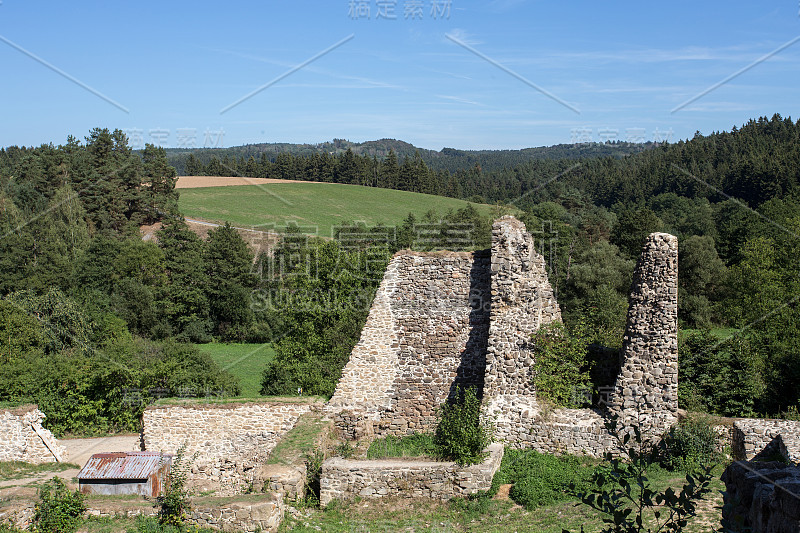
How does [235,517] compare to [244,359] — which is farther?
[244,359]

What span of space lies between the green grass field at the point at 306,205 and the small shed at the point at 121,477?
185ft

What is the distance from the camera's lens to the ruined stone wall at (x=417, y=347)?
15.8m

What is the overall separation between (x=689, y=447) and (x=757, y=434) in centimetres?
131

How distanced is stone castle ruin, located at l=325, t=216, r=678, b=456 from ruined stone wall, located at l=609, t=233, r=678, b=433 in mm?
21

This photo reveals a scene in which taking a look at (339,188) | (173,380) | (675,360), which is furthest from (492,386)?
(339,188)

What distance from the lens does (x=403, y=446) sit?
14.9 m

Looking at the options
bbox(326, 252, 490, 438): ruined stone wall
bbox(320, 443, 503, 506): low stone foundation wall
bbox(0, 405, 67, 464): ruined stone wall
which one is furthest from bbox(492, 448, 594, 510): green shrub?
bbox(0, 405, 67, 464): ruined stone wall

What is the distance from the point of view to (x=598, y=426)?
1344 centimetres

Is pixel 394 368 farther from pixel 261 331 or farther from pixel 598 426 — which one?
pixel 261 331

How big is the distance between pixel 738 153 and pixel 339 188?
2602 inches

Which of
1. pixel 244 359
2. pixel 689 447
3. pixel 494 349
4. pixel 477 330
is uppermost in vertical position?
pixel 477 330

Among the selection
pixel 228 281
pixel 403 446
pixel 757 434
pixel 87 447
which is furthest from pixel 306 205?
pixel 757 434

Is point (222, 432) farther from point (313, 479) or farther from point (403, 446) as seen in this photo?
point (403, 446)

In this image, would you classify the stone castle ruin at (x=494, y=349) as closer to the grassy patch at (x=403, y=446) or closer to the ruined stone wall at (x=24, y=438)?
the grassy patch at (x=403, y=446)
